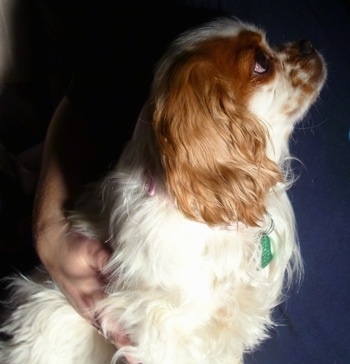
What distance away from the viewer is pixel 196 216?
0.81m

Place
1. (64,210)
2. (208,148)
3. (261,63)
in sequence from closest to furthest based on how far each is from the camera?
(208,148)
(261,63)
(64,210)

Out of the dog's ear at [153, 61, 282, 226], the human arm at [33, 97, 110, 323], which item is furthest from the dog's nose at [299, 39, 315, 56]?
the human arm at [33, 97, 110, 323]

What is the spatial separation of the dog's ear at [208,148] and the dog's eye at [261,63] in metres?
0.08

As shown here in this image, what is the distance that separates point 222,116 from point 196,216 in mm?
167

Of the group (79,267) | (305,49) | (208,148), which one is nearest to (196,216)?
(208,148)

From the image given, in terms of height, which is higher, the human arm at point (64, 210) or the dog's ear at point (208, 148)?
the dog's ear at point (208, 148)

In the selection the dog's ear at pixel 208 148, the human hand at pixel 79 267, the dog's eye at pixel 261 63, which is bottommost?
the human hand at pixel 79 267

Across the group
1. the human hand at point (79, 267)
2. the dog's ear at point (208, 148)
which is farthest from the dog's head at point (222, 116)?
the human hand at point (79, 267)

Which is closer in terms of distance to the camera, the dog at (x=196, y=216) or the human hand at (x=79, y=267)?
the dog at (x=196, y=216)

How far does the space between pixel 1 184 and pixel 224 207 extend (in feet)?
2.33

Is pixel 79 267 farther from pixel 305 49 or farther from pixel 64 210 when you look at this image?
pixel 305 49

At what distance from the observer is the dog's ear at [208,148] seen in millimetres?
776

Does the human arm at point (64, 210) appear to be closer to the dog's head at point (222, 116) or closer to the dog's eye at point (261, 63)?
the dog's head at point (222, 116)

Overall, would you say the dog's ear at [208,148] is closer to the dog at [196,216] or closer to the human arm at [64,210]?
the dog at [196,216]
